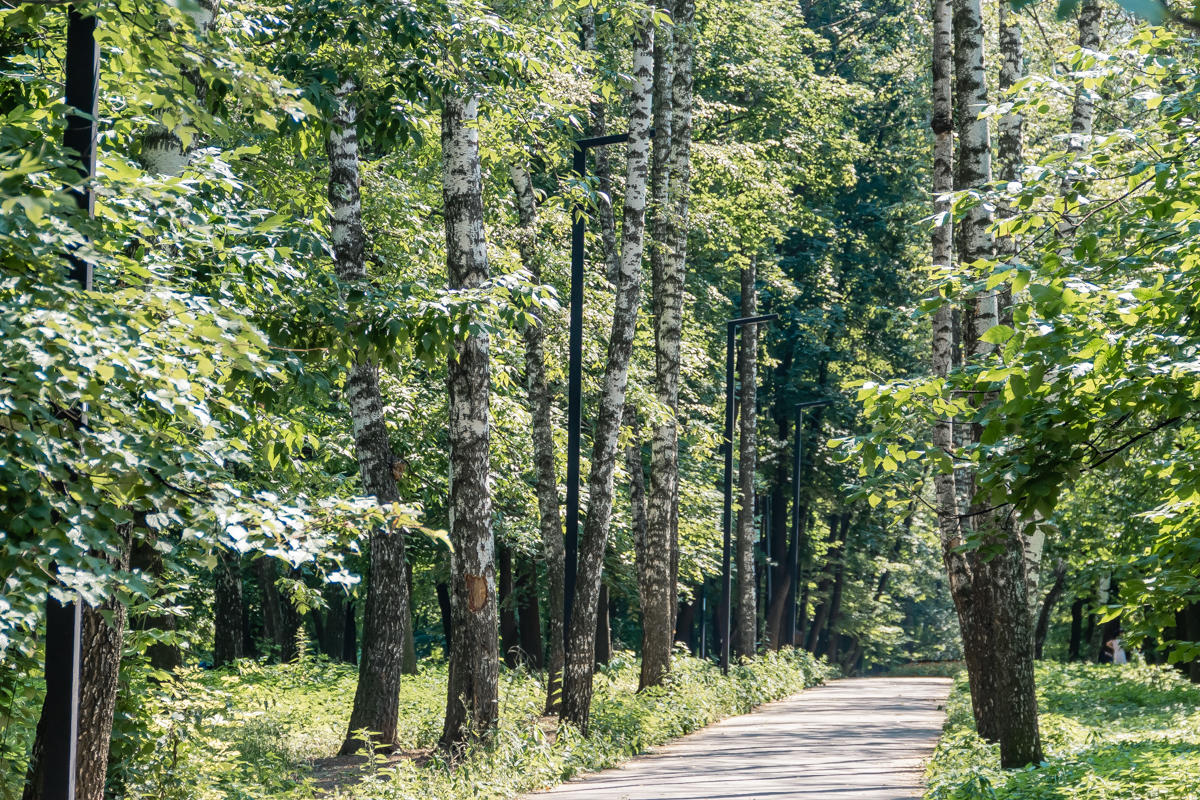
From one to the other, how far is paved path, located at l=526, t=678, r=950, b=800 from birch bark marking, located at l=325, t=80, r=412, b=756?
100 inches

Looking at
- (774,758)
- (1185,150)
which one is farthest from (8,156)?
(774,758)

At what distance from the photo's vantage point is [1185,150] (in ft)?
23.8

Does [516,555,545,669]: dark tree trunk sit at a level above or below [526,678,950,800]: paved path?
above

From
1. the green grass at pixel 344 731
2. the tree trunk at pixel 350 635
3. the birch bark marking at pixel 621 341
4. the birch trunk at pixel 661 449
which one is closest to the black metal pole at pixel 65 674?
the green grass at pixel 344 731

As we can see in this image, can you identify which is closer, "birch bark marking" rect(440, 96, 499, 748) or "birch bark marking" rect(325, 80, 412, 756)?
"birch bark marking" rect(440, 96, 499, 748)

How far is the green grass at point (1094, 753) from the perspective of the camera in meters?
9.64

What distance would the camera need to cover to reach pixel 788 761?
16062 millimetres

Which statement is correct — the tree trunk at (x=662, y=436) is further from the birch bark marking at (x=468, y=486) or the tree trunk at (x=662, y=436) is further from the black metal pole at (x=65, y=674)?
the black metal pole at (x=65, y=674)

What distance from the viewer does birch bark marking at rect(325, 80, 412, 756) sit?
14398 millimetres

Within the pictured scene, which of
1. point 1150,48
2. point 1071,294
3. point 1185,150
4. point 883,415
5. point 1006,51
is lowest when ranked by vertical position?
point 883,415

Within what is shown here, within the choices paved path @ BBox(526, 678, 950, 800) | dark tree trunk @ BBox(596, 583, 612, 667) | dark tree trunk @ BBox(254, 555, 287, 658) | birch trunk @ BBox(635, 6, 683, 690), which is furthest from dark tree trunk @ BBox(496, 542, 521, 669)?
birch trunk @ BBox(635, 6, 683, 690)

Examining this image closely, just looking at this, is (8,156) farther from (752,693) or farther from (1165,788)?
(752,693)

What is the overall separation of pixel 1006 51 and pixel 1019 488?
1200 centimetres

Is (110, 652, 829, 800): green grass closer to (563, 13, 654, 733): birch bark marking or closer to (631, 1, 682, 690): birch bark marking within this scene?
(631, 1, 682, 690): birch bark marking
